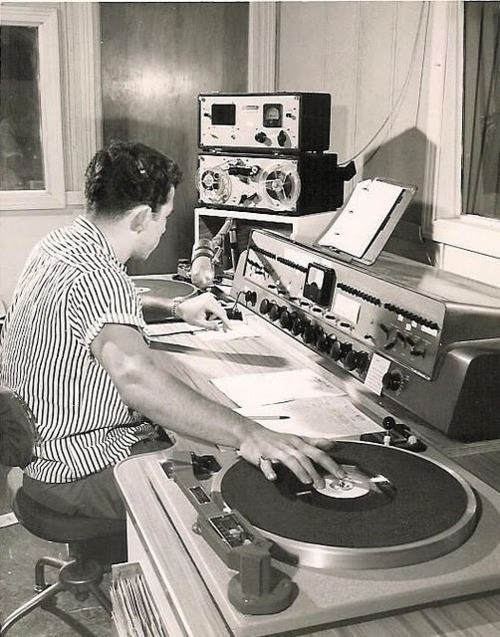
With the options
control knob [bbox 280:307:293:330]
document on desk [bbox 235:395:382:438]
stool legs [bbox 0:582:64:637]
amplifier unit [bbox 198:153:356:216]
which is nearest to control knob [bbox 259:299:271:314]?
control knob [bbox 280:307:293:330]

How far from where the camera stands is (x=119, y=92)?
356 cm

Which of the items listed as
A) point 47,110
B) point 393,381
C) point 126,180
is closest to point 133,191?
point 126,180

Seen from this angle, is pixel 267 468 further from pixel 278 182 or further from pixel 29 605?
pixel 278 182

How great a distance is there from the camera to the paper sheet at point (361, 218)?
204 cm

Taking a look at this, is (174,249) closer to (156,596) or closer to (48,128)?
(48,128)

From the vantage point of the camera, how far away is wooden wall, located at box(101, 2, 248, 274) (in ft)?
11.5

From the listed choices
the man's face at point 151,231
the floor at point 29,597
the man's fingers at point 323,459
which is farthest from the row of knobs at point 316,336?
the floor at point 29,597

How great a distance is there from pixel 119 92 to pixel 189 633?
3.01m

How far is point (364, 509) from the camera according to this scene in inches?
45.9

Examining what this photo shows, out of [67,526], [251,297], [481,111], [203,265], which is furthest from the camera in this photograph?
[203,265]

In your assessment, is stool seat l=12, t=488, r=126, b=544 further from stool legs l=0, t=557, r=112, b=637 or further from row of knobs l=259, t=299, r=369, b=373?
row of knobs l=259, t=299, r=369, b=373

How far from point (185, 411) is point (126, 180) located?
2.19ft

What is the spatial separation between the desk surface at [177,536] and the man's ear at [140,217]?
0.37m

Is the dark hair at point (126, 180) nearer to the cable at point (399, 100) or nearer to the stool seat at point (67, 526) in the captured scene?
the stool seat at point (67, 526)
